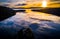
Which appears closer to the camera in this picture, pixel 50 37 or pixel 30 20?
pixel 50 37

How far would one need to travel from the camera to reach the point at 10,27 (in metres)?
A: 1.20

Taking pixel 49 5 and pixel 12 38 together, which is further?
pixel 49 5

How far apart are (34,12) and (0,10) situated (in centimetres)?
37

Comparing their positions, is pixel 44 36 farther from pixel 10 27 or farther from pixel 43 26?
pixel 10 27

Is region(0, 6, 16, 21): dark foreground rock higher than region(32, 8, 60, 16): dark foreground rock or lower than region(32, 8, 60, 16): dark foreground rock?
lower

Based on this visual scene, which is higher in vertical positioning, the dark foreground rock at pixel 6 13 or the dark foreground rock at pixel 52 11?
the dark foreground rock at pixel 52 11

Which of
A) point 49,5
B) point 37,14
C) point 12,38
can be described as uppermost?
point 49,5

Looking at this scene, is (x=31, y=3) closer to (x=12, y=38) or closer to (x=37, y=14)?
(x=37, y=14)

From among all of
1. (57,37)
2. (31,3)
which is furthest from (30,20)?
(57,37)

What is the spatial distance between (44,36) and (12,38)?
0.31 metres

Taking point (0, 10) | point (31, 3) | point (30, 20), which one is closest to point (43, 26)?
point (30, 20)

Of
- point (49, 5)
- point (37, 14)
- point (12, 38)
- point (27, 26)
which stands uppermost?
point (49, 5)

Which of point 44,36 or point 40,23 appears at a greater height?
point 40,23

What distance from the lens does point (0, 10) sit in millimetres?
1296
